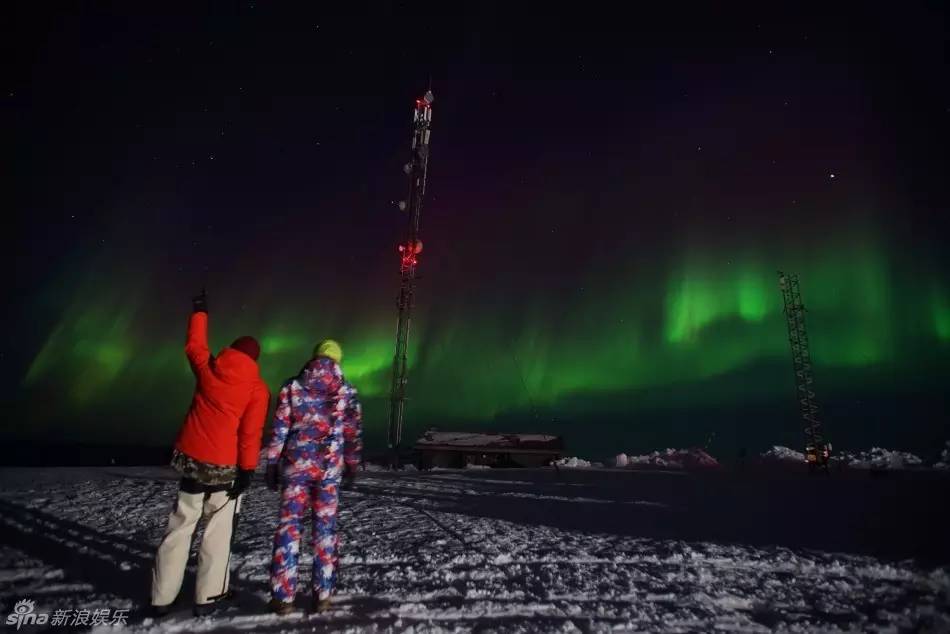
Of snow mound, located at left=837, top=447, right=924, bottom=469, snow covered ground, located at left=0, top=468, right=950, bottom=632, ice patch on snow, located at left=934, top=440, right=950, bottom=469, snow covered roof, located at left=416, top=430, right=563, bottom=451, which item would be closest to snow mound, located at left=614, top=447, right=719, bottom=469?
snow covered roof, located at left=416, top=430, right=563, bottom=451

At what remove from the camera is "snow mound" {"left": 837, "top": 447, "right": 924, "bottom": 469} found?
102 feet

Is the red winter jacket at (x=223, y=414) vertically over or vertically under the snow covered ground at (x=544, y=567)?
over

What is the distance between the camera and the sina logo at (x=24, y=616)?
384 cm

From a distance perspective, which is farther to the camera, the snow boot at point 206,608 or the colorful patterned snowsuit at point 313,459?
the colorful patterned snowsuit at point 313,459

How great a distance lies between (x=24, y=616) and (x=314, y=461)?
277 cm

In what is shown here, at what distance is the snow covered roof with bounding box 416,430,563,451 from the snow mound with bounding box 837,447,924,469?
21036 millimetres

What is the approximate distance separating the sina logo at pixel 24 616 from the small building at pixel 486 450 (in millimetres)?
26348

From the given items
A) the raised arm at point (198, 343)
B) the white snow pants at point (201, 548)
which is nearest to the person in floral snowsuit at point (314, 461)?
the white snow pants at point (201, 548)

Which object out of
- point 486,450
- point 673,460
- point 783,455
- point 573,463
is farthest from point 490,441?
point 783,455

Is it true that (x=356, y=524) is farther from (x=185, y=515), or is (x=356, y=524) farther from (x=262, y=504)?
(x=185, y=515)

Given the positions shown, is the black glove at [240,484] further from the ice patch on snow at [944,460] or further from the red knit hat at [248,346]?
the ice patch on snow at [944,460]

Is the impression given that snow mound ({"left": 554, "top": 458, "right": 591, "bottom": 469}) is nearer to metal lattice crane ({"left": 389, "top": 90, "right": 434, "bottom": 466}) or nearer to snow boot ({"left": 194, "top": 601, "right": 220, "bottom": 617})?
metal lattice crane ({"left": 389, "top": 90, "right": 434, "bottom": 466})

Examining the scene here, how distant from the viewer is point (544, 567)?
18.7ft

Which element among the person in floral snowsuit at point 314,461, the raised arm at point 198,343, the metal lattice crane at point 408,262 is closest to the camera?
the person in floral snowsuit at point 314,461
